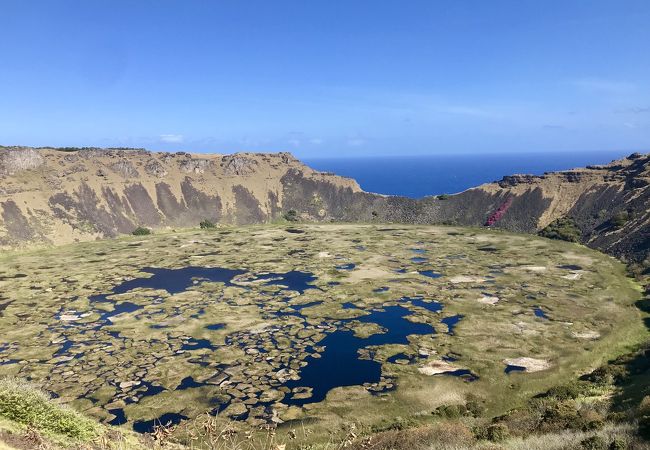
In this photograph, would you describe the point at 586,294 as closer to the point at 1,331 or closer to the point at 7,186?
the point at 1,331

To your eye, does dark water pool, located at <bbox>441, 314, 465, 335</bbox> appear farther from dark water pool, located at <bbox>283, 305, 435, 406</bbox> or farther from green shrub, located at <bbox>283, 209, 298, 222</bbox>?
green shrub, located at <bbox>283, 209, 298, 222</bbox>

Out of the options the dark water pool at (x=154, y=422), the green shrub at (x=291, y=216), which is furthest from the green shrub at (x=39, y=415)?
the green shrub at (x=291, y=216)

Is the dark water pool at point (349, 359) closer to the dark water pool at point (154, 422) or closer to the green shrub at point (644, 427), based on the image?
the dark water pool at point (154, 422)

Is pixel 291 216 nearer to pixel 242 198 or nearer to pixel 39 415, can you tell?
pixel 242 198

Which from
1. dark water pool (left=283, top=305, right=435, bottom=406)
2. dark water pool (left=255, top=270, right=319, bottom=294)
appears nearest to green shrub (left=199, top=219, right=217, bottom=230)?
dark water pool (left=255, top=270, right=319, bottom=294)

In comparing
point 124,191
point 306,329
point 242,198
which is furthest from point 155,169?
point 306,329

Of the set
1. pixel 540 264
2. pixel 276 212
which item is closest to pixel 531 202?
pixel 540 264
